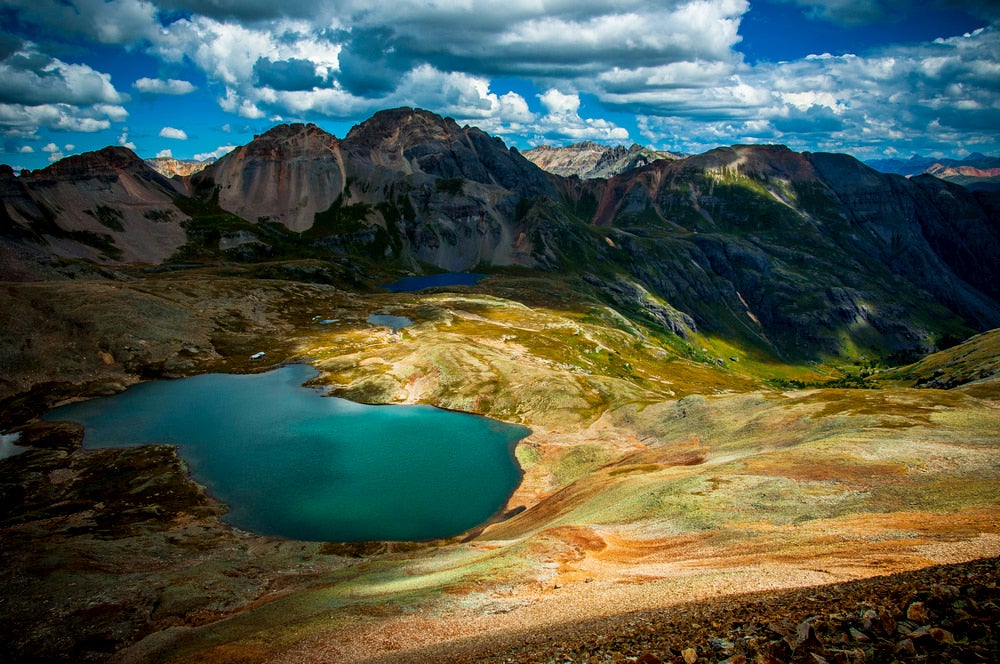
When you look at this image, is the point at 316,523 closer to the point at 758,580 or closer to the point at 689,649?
the point at 758,580

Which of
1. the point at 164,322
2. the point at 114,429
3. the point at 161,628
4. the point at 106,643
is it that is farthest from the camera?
the point at 164,322

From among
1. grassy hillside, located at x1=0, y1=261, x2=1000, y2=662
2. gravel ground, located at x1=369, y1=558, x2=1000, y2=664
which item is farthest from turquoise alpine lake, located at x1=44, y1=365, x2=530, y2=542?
gravel ground, located at x1=369, y1=558, x2=1000, y2=664

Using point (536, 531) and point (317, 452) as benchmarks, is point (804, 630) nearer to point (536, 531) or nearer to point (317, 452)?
point (536, 531)

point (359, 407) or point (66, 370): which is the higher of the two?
point (66, 370)

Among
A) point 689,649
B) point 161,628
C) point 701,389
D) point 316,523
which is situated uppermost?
point 689,649

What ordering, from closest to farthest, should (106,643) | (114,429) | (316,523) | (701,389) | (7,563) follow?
(106,643) < (7,563) < (316,523) < (114,429) < (701,389)

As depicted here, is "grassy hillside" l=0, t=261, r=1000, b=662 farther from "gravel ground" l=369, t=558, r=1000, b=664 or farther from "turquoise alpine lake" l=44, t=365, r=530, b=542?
"turquoise alpine lake" l=44, t=365, r=530, b=542

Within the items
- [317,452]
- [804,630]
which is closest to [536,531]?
[804,630]

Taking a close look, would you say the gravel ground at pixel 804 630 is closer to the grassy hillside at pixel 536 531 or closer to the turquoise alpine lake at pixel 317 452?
the grassy hillside at pixel 536 531

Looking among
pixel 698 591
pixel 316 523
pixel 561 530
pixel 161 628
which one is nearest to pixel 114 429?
pixel 316 523
